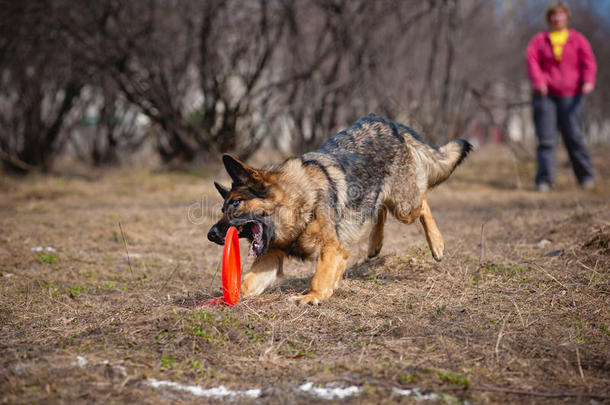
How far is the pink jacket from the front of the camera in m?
10.0

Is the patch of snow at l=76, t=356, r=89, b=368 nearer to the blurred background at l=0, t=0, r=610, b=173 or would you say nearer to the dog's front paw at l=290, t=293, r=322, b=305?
the dog's front paw at l=290, t=293, r=322, b=305

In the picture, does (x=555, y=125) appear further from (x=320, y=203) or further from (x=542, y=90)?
(x=320, y=203)

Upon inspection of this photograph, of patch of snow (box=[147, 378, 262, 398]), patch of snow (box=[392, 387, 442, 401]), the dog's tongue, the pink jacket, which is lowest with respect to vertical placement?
patch of snow (box=[147, 378, 262, 398])

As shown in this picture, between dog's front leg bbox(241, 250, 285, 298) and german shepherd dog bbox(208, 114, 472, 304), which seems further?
dog's front leg bbox(241, 250, 285, 298)

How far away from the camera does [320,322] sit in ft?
12.6

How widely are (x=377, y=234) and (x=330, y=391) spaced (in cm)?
307

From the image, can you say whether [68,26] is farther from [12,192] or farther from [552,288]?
[552,288]

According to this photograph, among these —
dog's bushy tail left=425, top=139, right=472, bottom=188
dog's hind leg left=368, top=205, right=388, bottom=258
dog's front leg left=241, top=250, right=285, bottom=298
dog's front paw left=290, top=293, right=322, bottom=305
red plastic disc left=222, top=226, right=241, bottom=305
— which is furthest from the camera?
dog's bushy tail left=425, top=139, right=472, bottom=188

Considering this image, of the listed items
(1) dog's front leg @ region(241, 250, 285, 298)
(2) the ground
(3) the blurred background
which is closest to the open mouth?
(1) dog's front leg @ region(241, 250, 285, 298)

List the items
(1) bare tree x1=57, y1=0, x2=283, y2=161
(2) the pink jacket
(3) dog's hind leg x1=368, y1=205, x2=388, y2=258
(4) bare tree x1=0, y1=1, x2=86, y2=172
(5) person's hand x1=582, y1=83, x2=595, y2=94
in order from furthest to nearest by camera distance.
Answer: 1. (4) bare tree x1=0, y1=1, x2=86, y2=172
2. (1) bare tree x1=57, y1=0, x2=283, y2=161
3. (2) the pink jacket
4. (5) person's hand x1=582, y1=83, x2=595, y2=94
5. (3) dog's hind leg x1=368, y1=205, x2=388, y2=258

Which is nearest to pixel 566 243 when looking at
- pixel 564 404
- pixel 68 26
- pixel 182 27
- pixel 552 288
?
pixel 552 288

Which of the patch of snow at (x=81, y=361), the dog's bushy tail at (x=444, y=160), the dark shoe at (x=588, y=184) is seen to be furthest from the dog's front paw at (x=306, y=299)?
the dark shoe at (x=588, y=184)

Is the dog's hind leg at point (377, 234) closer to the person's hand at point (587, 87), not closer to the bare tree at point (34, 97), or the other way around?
the person's hand at point (587, 87)

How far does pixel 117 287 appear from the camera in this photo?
5.12 meters
